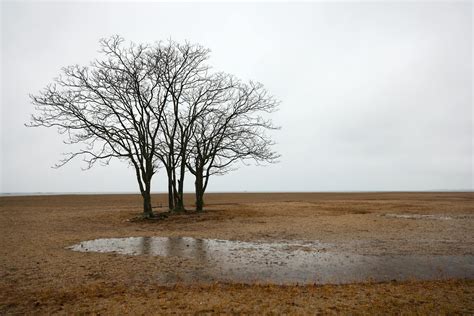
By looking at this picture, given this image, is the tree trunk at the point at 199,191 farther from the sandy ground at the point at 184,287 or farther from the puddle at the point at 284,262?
the puddle at the point at 284,262

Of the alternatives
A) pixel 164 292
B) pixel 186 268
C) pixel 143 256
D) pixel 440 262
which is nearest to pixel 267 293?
pixel 164 292

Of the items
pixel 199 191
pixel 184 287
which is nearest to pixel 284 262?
pixel 184 287

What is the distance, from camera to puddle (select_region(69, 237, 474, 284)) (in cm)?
848

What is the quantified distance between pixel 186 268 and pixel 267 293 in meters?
3.43

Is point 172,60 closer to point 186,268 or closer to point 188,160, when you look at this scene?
point 188,160

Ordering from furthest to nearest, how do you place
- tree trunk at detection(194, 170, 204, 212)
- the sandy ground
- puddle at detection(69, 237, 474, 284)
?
tree trunk at detection(194, 170, 204, 212) < puddle at detection(69, 237, 474, 284) < the sandy ground

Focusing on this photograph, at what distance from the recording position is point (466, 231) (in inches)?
634

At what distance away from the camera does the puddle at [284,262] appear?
8.48 meters

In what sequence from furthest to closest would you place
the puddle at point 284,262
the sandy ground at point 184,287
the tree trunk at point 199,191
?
the tree trunk at point 199,191 < the puddle at point 284,262 < the sandy ground at point 184,287

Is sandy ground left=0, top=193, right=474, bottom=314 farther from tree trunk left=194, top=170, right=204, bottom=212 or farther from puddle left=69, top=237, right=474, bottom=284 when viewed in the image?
tree trunk left=194, top=170, right=204, bottom=212

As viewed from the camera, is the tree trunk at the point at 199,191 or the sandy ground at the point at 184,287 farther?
the tree trunk at the point at 199,191

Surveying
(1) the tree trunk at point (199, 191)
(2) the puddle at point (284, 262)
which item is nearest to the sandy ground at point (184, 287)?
(2) the puddle at point (284, 262)

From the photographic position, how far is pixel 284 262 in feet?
33.8

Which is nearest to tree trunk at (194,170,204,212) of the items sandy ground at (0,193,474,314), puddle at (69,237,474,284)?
sandy ground at (0,193,474,314)
